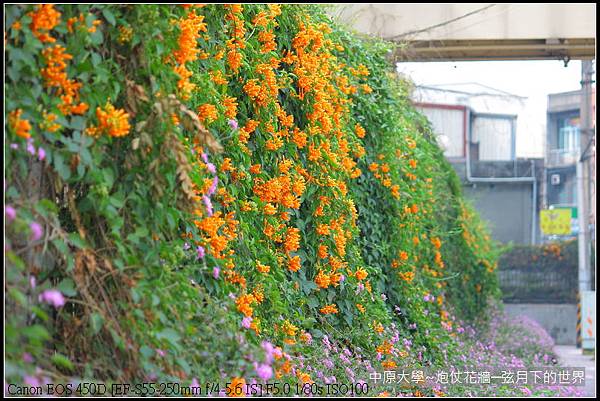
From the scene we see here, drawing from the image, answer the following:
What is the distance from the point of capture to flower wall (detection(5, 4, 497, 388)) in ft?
10.4

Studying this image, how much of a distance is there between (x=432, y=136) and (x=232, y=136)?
6.63 metres

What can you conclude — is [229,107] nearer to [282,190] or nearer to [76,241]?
[282,190]

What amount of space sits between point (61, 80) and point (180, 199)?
2.16ft

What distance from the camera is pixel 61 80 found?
321 cm

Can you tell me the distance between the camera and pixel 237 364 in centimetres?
358

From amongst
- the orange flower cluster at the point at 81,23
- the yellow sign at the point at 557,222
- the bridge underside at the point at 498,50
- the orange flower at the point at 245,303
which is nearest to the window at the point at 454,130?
the yellow sign at the point at 557,222

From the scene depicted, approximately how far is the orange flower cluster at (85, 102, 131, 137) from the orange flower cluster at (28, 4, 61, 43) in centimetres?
30

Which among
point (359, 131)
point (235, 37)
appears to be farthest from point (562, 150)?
point (235, 37)

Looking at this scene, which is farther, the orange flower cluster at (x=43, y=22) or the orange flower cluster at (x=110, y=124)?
the orange flower cluster at (x=110, y=124)

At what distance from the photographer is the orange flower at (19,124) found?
301 centimetres

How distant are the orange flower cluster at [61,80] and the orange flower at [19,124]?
179 mm

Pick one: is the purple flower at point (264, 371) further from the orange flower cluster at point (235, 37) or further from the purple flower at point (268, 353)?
the orange flower cluster at point (235, 37)

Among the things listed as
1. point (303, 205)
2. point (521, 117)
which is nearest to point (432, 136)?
point (303, 205)

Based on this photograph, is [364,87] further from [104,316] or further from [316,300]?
[104,316]
